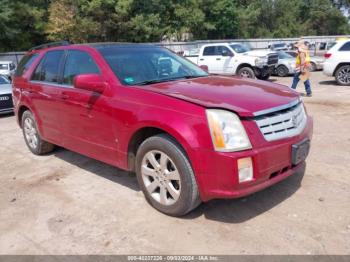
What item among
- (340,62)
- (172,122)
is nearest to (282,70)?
(340,62)

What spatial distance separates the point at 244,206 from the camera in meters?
4.10

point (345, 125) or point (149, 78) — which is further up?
point (149, 78)

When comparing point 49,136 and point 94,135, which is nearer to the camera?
point 94,135

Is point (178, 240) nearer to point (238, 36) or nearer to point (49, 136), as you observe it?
point (49, 136)

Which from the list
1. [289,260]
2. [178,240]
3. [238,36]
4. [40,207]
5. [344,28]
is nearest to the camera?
[289,260]

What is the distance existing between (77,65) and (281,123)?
272 cm

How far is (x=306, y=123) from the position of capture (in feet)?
13.8

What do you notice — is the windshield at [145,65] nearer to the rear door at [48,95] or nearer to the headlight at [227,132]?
the rear door at [48,95]

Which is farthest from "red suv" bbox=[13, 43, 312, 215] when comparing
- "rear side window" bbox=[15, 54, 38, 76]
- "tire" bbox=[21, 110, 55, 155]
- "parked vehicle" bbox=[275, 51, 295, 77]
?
"parked vehicle" bbox=[275, 51, 295, 77]

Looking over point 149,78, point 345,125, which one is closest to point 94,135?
point 149,78

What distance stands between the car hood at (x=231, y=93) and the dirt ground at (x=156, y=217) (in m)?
1.07

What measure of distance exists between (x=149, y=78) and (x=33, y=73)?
240cm

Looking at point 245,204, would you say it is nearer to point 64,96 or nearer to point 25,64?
point 64,96

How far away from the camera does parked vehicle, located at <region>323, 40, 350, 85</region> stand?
43.7 feet
